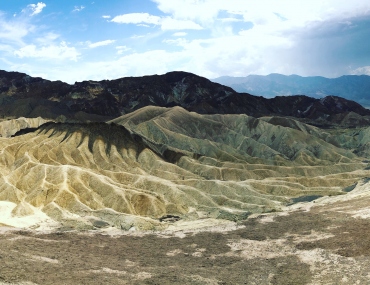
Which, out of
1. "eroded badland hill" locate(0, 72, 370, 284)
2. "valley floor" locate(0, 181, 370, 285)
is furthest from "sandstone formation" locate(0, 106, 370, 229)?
"valley floor" locate(0, 181, 370, 285)

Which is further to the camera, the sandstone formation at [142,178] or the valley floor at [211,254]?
the sandstone formation at [142,178]

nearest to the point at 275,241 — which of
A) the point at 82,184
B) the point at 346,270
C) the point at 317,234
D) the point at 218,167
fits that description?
the point at 317,234

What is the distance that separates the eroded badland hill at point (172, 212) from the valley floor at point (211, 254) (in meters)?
0.18

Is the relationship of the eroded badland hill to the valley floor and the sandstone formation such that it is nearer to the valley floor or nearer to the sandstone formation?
the valley floor

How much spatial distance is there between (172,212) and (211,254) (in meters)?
48.2

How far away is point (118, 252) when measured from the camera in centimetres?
5978

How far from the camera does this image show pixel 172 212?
4183 inches

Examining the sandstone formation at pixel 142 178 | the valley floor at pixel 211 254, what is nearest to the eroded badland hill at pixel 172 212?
the valley floor at pixel 211 254

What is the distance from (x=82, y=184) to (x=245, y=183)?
193 feet

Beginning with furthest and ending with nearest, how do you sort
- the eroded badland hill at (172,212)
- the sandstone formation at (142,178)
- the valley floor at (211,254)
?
the sandstone formation at (142,178)
the eroded badland hill at (172,212)
the valley floor at (211,254)

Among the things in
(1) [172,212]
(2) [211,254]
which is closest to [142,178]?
(1) [172,212]

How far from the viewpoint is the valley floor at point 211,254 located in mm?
45281

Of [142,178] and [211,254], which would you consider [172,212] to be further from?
[211,254]

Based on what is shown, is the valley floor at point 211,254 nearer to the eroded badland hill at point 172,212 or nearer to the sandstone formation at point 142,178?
the eroded badland hill at point 172,212
